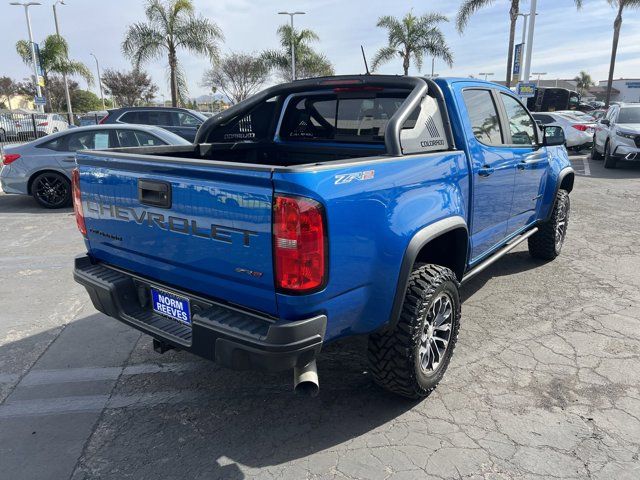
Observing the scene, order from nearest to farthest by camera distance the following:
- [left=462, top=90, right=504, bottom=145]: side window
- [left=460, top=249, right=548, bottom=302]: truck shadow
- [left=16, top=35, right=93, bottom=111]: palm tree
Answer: [left=462, top=90, right=504, bottom=145]: side window < [left=460, top=249, right=548, bottom=302]: truck shadow < [left=16, top=35, right=93, bottom=111]: palm tree

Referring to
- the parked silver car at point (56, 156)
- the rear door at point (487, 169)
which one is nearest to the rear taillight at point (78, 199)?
the rear door at point (487, 169)

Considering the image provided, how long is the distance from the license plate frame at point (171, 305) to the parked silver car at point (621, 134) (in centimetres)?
1345

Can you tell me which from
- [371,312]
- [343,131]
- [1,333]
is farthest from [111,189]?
[1,333]

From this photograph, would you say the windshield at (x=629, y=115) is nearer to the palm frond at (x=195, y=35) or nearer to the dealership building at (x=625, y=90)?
the palm frond at (x=195, y=35)

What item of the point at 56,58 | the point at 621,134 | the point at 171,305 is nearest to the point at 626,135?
the point at 621,134

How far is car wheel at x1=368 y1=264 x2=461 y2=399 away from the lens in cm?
275

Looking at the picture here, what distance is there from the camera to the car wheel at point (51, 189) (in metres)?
8.77

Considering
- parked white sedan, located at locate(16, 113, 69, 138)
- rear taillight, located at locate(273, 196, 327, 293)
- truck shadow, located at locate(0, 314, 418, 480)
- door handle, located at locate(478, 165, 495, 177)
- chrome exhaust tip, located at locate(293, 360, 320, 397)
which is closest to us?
rear taillight, located at locate(273, 196, 327, 293)

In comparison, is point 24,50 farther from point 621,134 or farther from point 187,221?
point 187,221

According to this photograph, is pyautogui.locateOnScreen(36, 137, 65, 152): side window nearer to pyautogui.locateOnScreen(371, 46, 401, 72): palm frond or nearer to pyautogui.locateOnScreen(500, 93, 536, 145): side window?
pyautogui.locateOnScreen(500, 93, 536, 145): side window

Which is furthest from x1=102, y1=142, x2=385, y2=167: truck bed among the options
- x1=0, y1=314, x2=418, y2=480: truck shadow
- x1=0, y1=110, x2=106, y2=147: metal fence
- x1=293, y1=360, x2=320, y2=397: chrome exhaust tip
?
x1=0, y1=110, x2=106, y2=147: metal fence

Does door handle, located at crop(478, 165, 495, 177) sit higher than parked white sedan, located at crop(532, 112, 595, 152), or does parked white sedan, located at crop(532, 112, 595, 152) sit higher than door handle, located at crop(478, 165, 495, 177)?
door handle, located at crop(478, 165, 495, 177)

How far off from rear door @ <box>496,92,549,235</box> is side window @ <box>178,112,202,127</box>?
10595mm

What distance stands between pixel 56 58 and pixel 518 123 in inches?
1197
